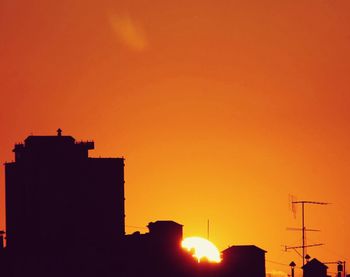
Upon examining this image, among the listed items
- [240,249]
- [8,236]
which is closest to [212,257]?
[240,249]

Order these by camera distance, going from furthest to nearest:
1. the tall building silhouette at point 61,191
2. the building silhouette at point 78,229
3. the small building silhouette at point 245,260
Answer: the tall building silhouette at point 61,191 → the small building silhouette at point 245,260 → the building silhouette at point 78,229

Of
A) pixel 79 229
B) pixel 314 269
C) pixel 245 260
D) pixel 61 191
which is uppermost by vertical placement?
pixel 61 191

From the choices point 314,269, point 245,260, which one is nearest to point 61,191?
point 245,260

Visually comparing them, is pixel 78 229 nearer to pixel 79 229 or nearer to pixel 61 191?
pixel 79 229

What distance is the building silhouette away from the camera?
4390 inches

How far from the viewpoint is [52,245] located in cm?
12062

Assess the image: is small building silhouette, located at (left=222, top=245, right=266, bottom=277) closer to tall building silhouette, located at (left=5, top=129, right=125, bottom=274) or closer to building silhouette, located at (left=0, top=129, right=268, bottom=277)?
building silhouette, located at (left=0, top=129, right=268, bottom=277)

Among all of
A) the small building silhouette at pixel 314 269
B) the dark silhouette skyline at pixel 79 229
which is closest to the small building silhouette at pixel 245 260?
the dark silhouette skyline at pixel 79 229

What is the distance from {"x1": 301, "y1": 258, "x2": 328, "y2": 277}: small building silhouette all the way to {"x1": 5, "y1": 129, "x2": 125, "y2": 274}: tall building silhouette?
32551mm

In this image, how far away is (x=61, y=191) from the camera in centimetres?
16238

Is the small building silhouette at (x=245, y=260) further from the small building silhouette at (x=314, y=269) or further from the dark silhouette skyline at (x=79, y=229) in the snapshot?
the small building silhouette at (x=314, y=269)

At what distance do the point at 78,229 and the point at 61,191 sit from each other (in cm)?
1046

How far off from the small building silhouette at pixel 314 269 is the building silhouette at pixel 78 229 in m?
4.46

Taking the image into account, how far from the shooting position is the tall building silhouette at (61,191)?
15338 centimetres
